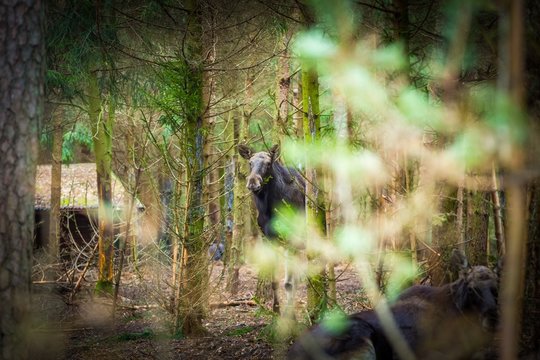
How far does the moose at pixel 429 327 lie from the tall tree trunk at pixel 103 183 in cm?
863

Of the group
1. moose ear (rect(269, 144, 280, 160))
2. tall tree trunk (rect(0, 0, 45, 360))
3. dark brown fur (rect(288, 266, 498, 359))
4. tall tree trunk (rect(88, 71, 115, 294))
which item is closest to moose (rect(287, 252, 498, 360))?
dark brown fur (rect(288, 266, 498, 359))

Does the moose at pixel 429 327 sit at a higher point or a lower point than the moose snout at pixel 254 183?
lower

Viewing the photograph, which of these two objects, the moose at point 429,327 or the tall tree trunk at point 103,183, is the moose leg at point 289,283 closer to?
the moose at point 429,327

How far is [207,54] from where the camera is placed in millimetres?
8922

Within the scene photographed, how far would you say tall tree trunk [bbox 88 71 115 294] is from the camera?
13.7 meters

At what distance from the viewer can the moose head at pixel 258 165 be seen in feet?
34.4

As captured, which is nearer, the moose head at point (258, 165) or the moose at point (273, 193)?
the moose head at point (258, 165)

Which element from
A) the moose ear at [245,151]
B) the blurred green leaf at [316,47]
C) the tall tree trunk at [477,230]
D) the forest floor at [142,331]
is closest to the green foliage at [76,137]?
the forest floor at [142,331]

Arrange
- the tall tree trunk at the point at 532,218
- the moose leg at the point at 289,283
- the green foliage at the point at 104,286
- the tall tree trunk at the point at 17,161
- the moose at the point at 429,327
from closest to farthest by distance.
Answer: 1. the tall tree trunk at the point at 532,218
2. the tall tree trunk at the point at 17,161
3. the moose at the point at 429,327
4. the moose leg at the point at 289,283
5. the green foliage at the point at 104,286

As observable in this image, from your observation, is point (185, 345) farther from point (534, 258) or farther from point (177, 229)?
point (534, 258)

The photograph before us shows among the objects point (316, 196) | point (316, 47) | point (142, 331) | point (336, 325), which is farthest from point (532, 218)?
point (142, 331)

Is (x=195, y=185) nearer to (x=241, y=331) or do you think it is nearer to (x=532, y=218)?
(x=241, y=331)

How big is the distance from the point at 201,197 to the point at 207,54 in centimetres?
246

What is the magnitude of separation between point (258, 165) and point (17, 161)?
20.6 feet
